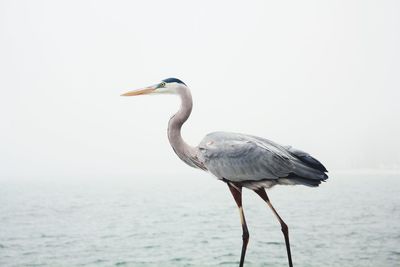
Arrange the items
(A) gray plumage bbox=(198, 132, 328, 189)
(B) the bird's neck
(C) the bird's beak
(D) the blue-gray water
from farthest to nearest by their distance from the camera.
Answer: (D) the blue-gray water < (C) the bird's beak < (B) the bird's neck < (A) gray plumage bbox=(198, 132, 328, 189)

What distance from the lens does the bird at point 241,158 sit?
207 inches

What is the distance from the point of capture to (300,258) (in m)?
19.3

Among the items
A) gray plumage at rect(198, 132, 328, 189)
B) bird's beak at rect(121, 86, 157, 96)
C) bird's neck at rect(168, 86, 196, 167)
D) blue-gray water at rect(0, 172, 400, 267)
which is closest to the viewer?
gray plumage at rect(198, 132, 328, 189)

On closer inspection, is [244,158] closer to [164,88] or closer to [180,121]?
[180,121]

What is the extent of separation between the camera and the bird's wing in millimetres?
5289

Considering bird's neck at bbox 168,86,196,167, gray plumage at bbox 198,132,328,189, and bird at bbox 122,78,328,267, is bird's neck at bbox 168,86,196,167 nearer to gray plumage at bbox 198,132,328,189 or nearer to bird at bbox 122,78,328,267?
bird at bbox 122,78,328,267

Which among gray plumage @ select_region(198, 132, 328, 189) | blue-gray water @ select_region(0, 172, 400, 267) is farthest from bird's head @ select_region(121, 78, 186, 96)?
blue-gray water @ select_region(0, 172, 400, 267)

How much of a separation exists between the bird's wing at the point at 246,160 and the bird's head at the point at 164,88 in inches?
Answer: 30.2

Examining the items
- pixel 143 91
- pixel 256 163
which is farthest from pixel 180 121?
pixel 256 163

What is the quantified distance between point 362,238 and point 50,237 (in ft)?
62.3

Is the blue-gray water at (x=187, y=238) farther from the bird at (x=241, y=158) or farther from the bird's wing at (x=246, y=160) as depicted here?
the bird's wing at (x=246, y=160)

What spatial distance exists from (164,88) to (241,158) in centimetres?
124

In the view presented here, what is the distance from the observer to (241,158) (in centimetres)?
540

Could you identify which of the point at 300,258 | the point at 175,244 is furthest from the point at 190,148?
the point at 175,244
